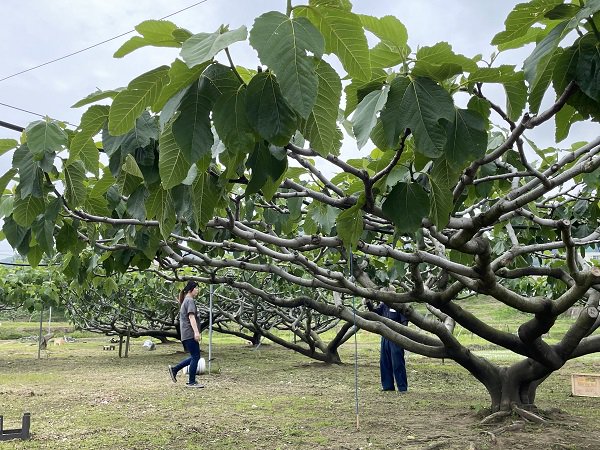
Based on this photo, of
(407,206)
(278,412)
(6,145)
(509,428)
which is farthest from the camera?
(278,412)

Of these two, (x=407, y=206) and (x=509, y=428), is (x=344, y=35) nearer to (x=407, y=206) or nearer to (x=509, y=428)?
(x=407, y=206)

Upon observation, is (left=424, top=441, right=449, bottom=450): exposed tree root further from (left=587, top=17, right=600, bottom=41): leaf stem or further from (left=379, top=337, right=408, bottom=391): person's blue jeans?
(left=587, top=17, right=600, bottom=41): leaf stem

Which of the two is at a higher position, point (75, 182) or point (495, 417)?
point (75, 182)

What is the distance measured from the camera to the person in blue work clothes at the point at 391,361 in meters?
8.76

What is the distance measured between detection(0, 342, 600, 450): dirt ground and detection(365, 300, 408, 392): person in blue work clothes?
0.23m

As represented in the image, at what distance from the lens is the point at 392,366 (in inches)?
352

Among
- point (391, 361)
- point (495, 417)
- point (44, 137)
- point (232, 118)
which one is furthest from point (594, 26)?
point (391, 361)

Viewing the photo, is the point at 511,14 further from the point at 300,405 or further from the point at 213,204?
the point at 300,405

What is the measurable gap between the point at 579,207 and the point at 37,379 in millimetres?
10354

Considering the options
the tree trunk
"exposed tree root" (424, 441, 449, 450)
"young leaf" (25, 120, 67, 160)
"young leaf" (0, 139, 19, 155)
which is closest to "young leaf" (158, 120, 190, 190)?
"young leaf" (25, 120, 67, 160)

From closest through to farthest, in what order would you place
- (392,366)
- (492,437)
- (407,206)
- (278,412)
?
(407,206) < (492,437) < (278,412) < (392,366)

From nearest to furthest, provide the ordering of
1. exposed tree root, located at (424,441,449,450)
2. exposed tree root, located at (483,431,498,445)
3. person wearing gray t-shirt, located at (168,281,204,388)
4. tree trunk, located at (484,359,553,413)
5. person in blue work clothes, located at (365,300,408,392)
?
exposed tree root, located at (424,441,449,450) < exposed tree root, located at (483,431,498,445) < tree trunk, located at (484,359,553,413) < person in blue work clothes, located at (365,300,408,392) < person wearing gray t-shirt, located at (168,281,204,388)

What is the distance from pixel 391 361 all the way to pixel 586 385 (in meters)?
2.74

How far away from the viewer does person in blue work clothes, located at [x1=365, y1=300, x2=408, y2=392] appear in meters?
8.76
